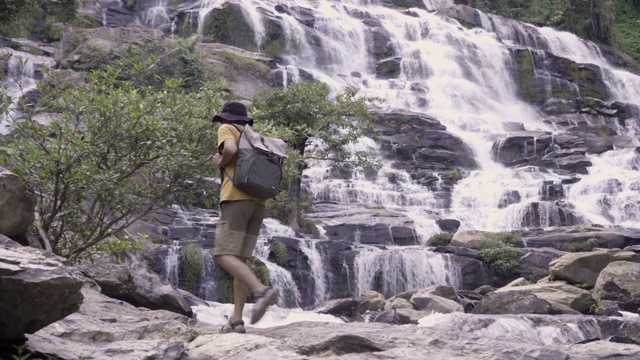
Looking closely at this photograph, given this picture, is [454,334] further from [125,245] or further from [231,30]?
[231,30]

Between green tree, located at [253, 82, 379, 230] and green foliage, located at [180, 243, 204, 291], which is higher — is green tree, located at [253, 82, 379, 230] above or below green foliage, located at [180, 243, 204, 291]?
above

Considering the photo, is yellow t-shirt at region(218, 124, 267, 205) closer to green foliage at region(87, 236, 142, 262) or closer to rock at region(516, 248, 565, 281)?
green foliage at region(87, 236, 142, 262)

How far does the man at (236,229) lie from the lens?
195 inches

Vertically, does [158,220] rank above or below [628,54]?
below

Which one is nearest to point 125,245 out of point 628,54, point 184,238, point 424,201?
point 184,238

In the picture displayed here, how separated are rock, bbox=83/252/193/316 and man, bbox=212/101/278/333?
9.07 ft

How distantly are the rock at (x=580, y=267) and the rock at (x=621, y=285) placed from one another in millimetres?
499

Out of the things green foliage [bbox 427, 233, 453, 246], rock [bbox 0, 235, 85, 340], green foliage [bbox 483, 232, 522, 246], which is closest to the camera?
rock [bbox 0, 235, 85, 340]

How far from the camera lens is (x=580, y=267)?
1449cm

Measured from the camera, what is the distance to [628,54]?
40.4m

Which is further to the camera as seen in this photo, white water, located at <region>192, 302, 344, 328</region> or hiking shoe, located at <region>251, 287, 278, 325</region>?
white water, located at <region>192, 302, 344, 328</region>

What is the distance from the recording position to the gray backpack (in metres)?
4.90

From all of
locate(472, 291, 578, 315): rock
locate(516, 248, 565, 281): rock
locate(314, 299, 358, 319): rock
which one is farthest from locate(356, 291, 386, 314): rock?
locate(516, 248, 565, 281): rock

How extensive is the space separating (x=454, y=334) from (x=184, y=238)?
11656 mm
